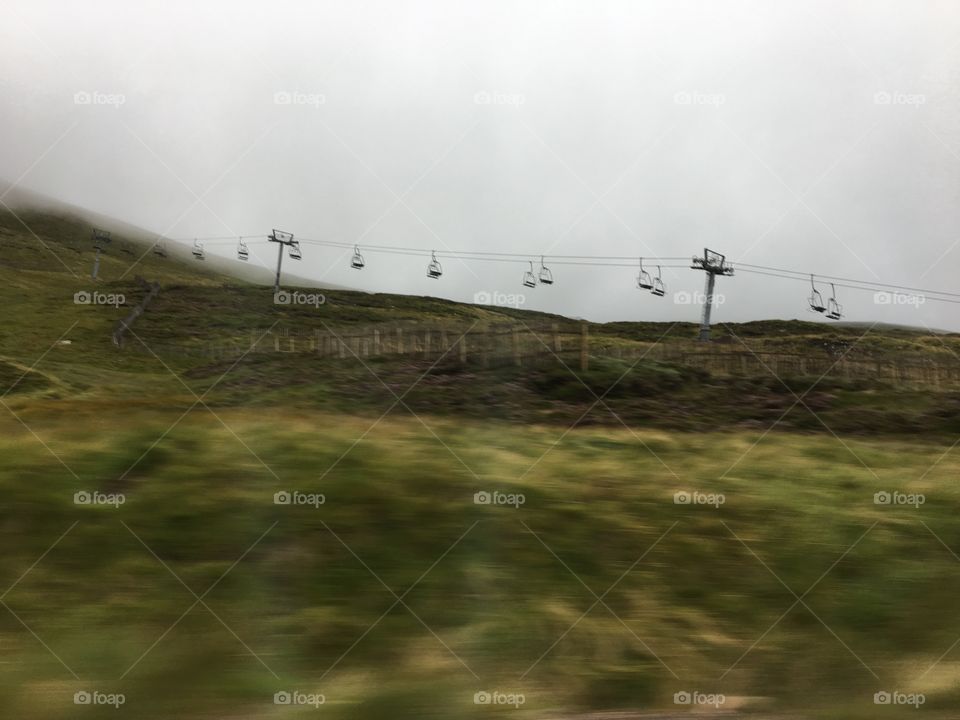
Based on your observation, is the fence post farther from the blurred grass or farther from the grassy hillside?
the blurred grass

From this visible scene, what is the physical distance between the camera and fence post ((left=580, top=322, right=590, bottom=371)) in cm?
1534

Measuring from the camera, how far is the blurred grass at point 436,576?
16.8ft

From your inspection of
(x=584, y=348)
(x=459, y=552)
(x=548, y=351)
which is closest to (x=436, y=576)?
(x=459, y=552)

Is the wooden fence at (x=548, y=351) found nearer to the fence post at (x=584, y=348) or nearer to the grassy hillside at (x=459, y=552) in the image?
the fence post at (x=584, y=348)

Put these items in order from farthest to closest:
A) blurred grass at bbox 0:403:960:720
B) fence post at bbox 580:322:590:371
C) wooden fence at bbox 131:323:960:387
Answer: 1. wooden fence at bbox 131:323:960:387
2. fence post at bbox 580:322:590:371
3. blurred grass at bbox 0:403:960:720

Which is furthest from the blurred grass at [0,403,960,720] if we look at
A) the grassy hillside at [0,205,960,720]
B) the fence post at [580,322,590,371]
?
the fence post at [580,322,590,371]

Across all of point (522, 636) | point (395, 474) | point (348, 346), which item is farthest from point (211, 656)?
point (348, 346)

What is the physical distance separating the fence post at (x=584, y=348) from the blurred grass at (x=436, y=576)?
17.1 ft

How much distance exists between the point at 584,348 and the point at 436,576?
1067 cm

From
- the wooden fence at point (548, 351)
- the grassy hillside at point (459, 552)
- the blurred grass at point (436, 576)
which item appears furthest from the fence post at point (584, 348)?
the blurred grass at point (436, 576)

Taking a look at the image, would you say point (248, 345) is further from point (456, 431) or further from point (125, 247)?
point (125, 247)

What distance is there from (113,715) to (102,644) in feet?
2.76

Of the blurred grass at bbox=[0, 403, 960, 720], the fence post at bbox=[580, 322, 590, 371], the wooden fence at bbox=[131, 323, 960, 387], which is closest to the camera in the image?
the blurred grass at bbox=[0, 403, 960, 720]

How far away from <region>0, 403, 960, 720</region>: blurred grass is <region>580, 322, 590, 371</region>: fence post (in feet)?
17.1
